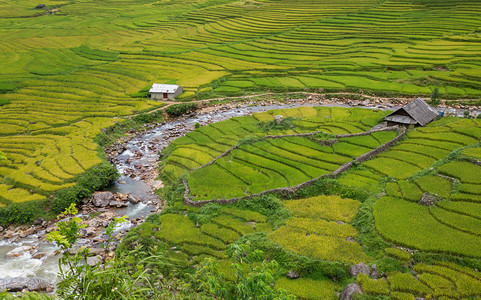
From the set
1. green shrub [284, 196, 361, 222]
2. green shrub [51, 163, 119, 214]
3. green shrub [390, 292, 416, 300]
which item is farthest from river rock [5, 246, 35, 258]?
green shrub [390, 292, 416, 300]

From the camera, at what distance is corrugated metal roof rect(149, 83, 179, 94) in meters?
40.1

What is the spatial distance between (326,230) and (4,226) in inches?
699

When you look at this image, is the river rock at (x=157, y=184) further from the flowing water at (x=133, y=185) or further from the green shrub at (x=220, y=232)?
the green shrub at (x=220, y=232)

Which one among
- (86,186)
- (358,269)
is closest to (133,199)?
(86,186)

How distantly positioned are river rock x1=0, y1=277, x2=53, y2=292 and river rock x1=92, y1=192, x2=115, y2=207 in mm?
6849

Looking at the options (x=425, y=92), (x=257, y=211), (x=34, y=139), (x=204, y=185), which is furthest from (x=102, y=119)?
(x=425, y=92)

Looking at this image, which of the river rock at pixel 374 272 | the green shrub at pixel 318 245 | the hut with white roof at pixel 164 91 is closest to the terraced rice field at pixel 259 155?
the green shrub at pixel 318 245

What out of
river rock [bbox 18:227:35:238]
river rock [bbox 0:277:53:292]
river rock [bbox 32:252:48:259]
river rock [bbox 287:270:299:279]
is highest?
river rock [bbox 287:270:299:279]

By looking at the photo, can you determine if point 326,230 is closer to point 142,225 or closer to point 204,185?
point 204,185

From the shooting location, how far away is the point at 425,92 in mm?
38500

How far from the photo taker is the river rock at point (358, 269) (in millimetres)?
13141

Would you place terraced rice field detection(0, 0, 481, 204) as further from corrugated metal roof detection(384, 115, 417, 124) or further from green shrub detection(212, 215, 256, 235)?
corrugated metal roof detection(384, 115, 417, 124)

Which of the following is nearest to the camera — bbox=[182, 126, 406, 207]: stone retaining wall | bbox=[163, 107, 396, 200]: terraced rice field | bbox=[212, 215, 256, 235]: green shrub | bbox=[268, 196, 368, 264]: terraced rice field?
bbox=[268, 196, 368, 264]: terraced rice field

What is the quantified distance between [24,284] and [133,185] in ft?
34.3
